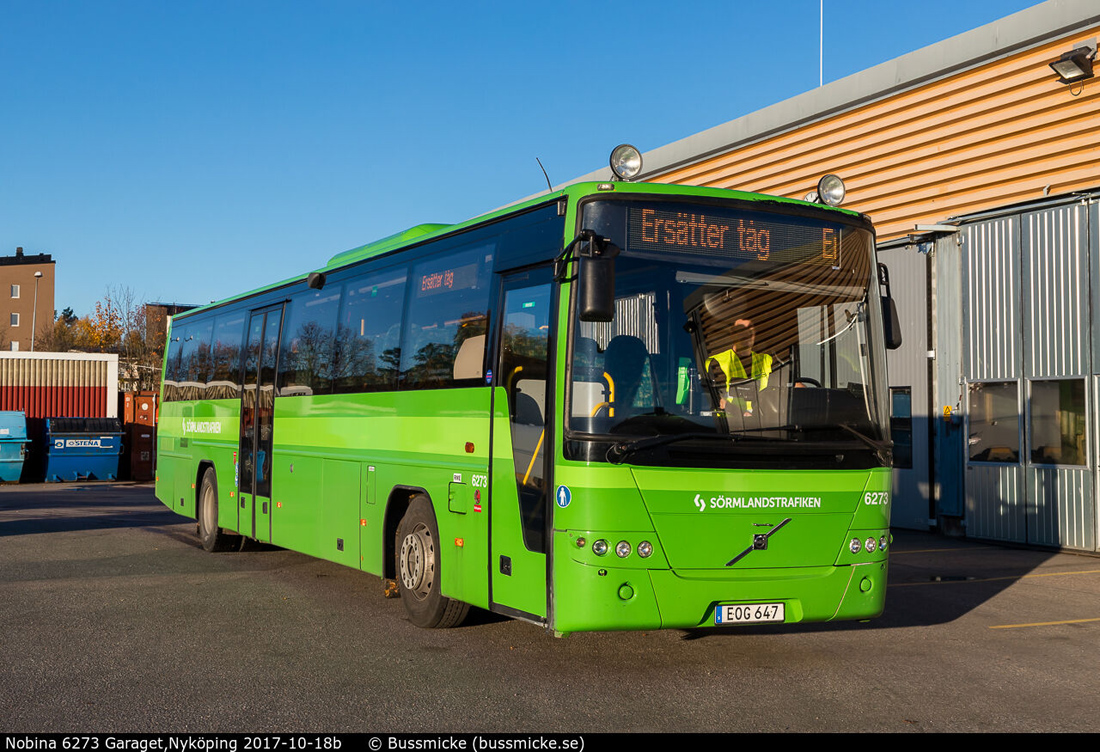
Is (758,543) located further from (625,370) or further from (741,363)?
(625,370)

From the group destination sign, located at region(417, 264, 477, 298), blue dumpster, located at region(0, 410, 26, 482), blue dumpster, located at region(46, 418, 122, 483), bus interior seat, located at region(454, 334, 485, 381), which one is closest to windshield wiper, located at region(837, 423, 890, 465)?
bus interior seat, located at region(454, 334, 485, 381)

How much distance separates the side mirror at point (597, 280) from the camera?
647 cm

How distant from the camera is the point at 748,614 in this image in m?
6.90

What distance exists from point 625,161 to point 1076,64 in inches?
351

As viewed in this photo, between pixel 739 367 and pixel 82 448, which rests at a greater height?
pixel 739 367

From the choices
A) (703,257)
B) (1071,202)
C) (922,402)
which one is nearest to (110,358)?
(922,402)

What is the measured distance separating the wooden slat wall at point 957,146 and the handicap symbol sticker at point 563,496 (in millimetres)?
10658

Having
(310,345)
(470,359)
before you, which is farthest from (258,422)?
(470,359)

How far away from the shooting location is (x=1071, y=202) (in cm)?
1397

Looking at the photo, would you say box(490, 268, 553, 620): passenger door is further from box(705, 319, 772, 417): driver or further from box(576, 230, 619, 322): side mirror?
box(705, 319, 772, 417): driver

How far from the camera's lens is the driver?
6883 mm

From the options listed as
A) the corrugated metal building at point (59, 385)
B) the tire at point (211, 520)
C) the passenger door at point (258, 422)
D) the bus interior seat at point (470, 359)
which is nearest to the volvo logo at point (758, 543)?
the bus interior seat at point (470, 359)

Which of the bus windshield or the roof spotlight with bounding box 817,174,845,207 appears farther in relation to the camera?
the roof spotlight with bounding box 817,174,845,207

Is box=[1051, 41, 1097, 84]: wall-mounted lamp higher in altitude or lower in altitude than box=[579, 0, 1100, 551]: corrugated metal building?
higher
